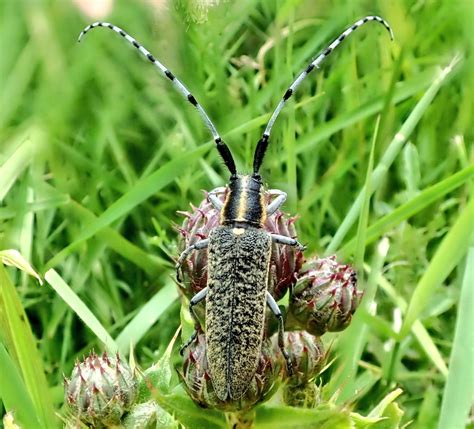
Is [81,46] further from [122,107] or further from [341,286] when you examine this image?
[341,286]

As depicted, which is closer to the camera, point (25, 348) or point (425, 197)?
point (25, 348)

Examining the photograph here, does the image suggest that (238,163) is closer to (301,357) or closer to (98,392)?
(301,357)

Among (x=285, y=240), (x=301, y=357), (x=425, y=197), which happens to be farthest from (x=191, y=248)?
(x=425, y=197)

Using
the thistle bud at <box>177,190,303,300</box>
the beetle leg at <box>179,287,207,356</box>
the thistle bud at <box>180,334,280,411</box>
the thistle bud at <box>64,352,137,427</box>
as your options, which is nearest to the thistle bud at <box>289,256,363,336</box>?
the thistle bud at <box>177,190,303,300</box>

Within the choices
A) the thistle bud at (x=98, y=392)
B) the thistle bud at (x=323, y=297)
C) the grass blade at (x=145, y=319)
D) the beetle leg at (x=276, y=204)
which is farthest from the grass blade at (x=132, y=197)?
the thistle bud at (x=323, y=297)

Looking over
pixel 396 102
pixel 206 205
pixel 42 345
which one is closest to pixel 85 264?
pixel 42 345

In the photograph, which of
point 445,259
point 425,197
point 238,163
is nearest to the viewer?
point 445,259
